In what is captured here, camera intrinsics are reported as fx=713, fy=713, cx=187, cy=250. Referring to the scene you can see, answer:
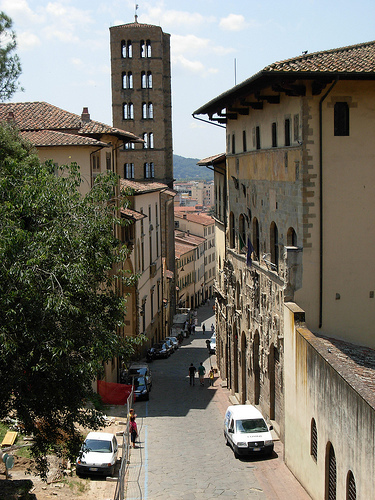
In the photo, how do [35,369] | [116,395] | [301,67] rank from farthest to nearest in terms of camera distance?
[116,395], [301,67], [35,369]

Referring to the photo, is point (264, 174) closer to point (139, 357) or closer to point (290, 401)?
point (290, 401)

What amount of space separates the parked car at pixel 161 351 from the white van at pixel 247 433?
2410 cm

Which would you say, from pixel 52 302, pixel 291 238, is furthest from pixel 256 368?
pixel 52 302

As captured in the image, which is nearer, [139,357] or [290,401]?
[290,401]

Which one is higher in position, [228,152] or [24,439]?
[228,152]

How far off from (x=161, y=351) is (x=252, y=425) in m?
25.6

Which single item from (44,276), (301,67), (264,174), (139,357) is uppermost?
(301,67)

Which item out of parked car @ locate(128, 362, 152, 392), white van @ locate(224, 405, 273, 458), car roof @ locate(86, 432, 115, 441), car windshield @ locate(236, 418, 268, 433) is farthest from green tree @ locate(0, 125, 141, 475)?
parked car @ locate(128, 362, 152, 392)

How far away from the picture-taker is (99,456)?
66.9 feet

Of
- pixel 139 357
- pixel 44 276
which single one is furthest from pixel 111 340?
pixel 139 357

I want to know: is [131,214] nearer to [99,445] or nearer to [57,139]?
[57,139]

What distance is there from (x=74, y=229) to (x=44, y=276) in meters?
1.51

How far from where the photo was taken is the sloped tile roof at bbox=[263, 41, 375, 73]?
66.6ft

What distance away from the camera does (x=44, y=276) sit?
13.3 m
